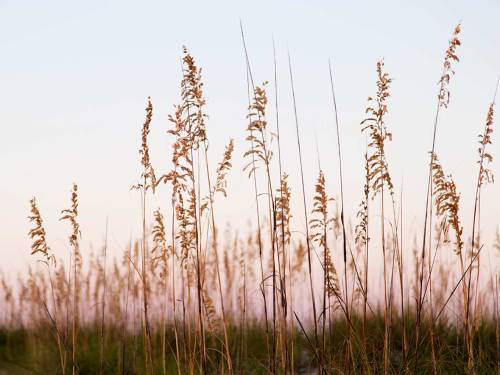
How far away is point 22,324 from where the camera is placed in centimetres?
852

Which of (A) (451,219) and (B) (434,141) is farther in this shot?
(A) (451,219)

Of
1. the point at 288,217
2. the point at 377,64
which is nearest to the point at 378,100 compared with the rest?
the point at 377,64

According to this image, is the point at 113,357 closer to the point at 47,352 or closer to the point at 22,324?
the point at 47,352

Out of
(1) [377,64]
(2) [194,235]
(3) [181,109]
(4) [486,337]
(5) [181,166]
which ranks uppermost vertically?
(1) [377,64]

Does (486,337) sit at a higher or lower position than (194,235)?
lower

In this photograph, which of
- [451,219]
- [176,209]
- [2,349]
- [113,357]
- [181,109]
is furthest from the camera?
[2,349]

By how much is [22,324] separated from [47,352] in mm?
2516

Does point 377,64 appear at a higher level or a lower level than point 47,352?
higher

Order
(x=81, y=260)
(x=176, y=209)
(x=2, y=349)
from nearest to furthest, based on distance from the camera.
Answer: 1. (x=176, y=209)
2. (x=81, y=260)
3. (x=2, y=349)

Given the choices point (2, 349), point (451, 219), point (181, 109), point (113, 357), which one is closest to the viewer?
point (181, 109)

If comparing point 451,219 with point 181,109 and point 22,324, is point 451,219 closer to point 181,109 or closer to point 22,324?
point 181,109

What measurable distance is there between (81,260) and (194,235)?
238 centimetres

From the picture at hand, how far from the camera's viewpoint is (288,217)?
308 cm

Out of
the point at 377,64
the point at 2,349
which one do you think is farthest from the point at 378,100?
the point at 2,349
